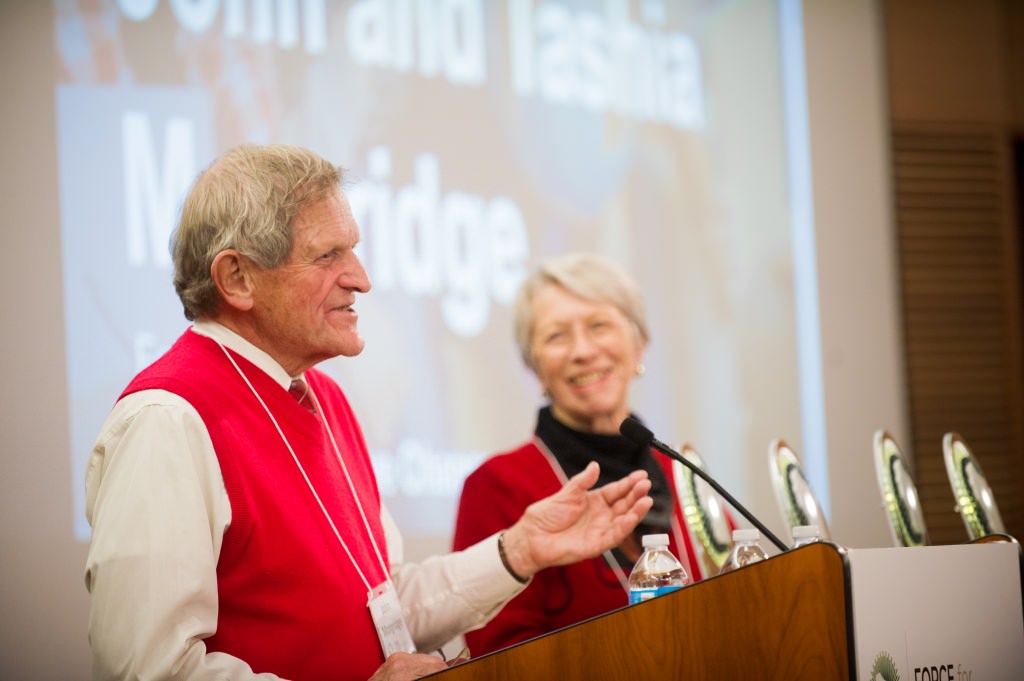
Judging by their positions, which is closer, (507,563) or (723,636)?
(723,636)

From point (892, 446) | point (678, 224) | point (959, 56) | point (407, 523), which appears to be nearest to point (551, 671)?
point (892, 446)

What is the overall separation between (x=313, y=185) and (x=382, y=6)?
6.81ft

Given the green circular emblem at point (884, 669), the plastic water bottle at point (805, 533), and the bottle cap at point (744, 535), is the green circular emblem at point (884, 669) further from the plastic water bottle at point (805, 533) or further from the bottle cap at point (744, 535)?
the bottle cap at point (744, 535)

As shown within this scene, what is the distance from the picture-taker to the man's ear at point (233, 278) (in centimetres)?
202

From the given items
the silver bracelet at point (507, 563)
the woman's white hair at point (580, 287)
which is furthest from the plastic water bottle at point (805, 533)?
the woman's white hair at point (580, 287)

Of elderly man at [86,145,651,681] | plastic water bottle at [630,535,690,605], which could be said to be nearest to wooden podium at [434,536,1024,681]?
elderly man at [86,145,651,681]

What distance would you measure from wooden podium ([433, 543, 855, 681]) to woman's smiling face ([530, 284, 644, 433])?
5.18ft

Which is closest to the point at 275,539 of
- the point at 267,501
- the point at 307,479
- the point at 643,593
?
the point at 267,501

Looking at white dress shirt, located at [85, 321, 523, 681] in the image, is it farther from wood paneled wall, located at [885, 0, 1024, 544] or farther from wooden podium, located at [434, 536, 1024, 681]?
wood paneled wall, located at [885, 0, 1024, 544]

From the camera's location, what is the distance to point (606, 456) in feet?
10.1

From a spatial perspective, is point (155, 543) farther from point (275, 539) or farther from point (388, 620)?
point (388, 620)

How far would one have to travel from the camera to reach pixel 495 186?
414cm

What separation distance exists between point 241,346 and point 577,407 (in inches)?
50.5

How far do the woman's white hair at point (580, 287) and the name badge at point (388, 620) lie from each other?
4.02 feet
